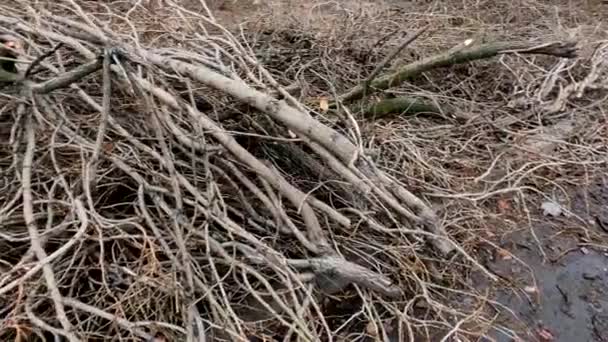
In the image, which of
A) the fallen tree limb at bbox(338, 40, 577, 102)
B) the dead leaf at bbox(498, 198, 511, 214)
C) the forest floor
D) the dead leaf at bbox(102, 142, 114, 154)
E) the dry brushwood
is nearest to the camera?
the dry brushwood

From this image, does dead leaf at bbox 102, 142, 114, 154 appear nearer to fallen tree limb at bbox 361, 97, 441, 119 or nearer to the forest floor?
the forest floor

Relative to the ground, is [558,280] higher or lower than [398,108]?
lower

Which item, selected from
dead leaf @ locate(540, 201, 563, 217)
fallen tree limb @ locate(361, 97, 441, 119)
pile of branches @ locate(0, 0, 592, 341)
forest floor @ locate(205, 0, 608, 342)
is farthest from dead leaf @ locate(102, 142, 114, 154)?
dead leaf @ locate(540, 201, 563, 217)

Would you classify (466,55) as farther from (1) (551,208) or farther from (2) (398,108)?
(1) (551,208)

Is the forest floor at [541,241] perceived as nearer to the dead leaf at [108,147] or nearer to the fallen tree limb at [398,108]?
the fallen tree limb at [398,108]

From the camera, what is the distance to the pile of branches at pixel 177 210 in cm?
224

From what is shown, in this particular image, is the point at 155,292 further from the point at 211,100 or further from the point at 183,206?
the point at 211,100

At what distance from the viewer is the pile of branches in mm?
2242

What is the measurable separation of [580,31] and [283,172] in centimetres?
292

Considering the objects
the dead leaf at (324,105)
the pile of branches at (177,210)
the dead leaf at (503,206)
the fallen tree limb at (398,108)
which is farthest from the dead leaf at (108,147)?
the dead leaf at (503,206)

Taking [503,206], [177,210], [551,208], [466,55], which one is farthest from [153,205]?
[466,55]

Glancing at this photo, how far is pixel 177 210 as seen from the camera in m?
2.36

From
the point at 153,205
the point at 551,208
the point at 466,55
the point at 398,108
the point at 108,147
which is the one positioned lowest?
the point at 551,208

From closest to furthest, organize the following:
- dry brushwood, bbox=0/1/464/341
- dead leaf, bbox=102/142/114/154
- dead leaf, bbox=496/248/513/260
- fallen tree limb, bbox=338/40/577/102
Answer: dry brushwood, bbox=0/1/464/341, dead leaf, bbox=102/142/114/154, dead leaf, bbox=496/248/513/260, fallen tree limb, bbox=338/40/577/102
